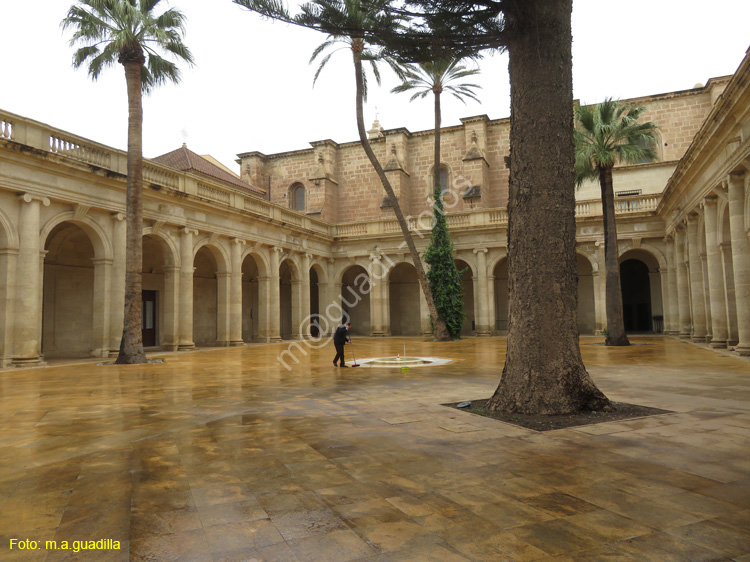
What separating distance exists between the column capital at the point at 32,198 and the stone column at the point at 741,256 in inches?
774

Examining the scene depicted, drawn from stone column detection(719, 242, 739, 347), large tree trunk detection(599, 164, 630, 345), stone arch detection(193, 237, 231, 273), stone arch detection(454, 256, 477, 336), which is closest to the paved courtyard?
stone column detection(719, 242, 739, 347)

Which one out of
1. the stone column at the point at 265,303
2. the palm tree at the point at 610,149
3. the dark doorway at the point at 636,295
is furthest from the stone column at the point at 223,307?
the dark doorway at the point at 636,295

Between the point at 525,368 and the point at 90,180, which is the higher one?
the point at 90,180

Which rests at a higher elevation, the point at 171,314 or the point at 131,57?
the point at 131,57

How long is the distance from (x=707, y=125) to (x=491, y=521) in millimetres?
15460

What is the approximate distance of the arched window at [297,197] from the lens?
40125 millimetres

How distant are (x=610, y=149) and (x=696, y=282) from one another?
630 centimetres

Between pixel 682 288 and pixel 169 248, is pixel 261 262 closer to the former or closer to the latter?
pixel 169 248

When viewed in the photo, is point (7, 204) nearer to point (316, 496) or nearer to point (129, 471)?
point (129, 471)

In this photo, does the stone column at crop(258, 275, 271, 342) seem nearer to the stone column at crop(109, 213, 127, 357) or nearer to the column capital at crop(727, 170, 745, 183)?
the stone column at crop(109, 213, 127, 357)

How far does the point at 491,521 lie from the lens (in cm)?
329

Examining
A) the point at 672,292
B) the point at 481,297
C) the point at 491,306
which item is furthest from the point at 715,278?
the point at 481,297

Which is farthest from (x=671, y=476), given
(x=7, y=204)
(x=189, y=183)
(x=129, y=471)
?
(x=189, y=183)

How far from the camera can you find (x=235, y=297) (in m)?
24.1
